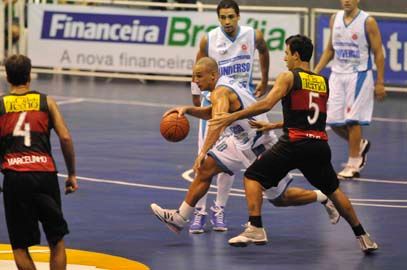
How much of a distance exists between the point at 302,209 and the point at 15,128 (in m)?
5.19

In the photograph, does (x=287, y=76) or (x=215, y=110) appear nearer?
(x=287, y=76)

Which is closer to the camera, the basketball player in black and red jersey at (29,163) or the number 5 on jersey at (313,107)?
Answer: the basketball player in black and red jersey at (29,163)

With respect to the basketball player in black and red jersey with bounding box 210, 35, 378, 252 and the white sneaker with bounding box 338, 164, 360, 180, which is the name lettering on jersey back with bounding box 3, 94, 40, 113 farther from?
the white sneaker with bounding box 338, 164, 360, 180

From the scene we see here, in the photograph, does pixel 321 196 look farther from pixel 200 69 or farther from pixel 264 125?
pixel 200 69

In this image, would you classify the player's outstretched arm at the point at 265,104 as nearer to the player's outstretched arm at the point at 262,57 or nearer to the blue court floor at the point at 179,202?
the blue court floor at the point at 179,202

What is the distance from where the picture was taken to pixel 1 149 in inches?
427

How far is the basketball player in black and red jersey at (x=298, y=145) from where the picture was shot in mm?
12648

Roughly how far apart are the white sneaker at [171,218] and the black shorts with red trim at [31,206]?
2.73 m

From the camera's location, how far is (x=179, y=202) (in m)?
15.5

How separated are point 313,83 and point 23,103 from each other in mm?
3042

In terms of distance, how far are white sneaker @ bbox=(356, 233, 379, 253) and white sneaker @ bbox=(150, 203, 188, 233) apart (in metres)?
1.68

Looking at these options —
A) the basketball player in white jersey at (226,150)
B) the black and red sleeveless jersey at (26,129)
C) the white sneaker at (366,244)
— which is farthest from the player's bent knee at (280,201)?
the black and red sleeveless jersey at (26,129)

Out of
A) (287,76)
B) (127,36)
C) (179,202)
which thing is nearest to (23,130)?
(287,76)

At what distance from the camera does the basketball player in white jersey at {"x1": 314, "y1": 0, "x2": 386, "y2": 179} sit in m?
17.8
